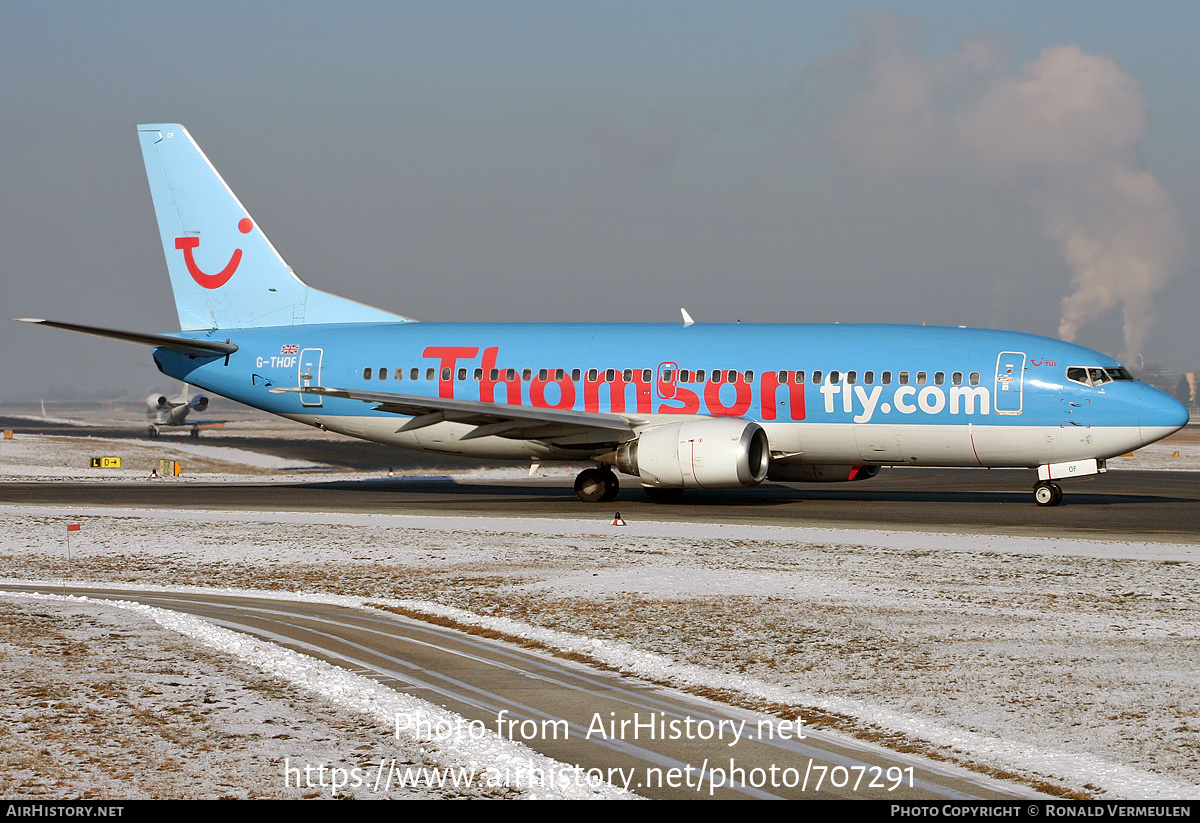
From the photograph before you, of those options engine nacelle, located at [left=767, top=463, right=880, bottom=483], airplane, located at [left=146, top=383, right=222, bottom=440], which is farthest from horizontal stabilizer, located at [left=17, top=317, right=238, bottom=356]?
airplane, located at [left=146, top=383, right=222, bottom=440]

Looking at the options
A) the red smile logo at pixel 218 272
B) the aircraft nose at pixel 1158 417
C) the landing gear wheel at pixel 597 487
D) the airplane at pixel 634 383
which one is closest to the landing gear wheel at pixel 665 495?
the airplane at pixel 634 383

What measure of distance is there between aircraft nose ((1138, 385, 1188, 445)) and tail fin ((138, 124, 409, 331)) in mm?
18693

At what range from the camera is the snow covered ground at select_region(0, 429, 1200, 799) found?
7922mm

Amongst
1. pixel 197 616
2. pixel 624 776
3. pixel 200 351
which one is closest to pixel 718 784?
pixel 624 776

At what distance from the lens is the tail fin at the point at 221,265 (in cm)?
3188

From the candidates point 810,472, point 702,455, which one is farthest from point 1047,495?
point 702,455

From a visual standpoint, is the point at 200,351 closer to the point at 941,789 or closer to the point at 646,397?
the point at 646,397

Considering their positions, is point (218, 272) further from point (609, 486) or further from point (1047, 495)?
point (1047, 495)

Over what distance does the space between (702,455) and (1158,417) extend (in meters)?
9.71

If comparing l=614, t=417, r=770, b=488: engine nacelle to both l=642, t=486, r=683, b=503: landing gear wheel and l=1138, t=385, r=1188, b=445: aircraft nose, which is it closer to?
l=642, t=486, r=683, b=503: landing gear wheel

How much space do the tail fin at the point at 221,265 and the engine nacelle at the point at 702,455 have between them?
9577 mm

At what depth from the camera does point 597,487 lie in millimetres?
28031

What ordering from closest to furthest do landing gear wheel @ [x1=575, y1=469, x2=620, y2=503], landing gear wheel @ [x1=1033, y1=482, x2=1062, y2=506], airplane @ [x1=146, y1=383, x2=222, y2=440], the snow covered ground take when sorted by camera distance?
the snow covered ground, landing gear wheel @ [x1=1033, y1=482, x2=1062, y2=506], landing gear wheel @ [x1=575, y1=469, x2=620, y2=503], airplane @ [x1=146, y1=383, x2=222, y2=440]

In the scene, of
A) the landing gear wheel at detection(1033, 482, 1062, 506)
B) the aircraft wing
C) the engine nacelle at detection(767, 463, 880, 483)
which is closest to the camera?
the landing gear wheel at detection(1033, 482, 1062, 506)
